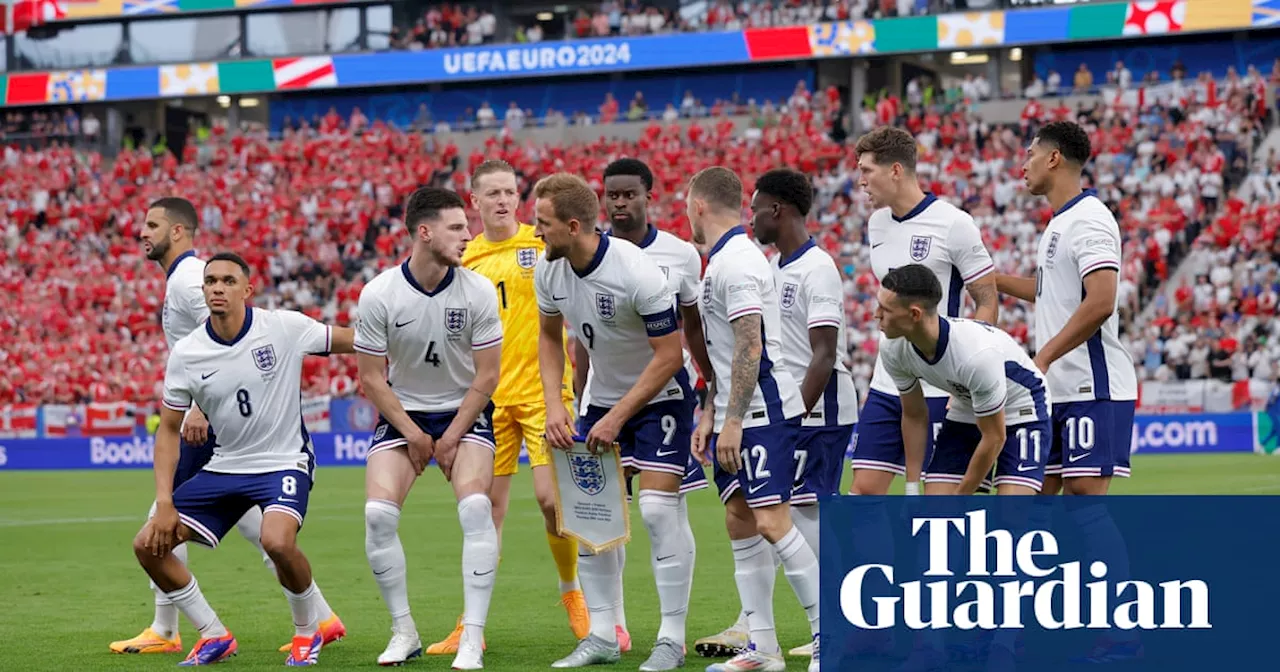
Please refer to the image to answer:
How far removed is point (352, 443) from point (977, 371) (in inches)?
916

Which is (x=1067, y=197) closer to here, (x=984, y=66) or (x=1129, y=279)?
(x=1129, y=279)

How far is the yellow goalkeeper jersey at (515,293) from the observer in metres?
9.76

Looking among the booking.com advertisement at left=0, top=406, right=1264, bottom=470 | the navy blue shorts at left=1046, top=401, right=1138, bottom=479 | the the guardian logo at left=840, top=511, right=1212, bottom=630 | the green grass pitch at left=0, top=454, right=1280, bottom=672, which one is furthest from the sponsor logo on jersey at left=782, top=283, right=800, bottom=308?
the booking.com advertisement at left=0, top=406, right=1264, bottom=470

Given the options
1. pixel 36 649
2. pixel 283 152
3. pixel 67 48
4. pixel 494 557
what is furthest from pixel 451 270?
pixel 67 48

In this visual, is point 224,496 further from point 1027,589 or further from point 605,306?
point 1027,589

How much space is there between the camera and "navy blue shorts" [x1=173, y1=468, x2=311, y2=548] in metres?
8.39

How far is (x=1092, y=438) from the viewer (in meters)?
7.91

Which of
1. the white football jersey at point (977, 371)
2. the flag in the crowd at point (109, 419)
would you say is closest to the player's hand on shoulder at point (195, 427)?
the white football jersey at point (977, 371)

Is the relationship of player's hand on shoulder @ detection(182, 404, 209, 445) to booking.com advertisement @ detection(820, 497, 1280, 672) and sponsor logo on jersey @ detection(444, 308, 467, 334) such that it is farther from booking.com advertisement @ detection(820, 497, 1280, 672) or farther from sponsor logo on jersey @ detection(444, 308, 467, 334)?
booking.com advertisement @ detection(820, 497, 1280, 672)

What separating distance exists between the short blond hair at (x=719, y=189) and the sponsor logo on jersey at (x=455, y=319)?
4.71ft

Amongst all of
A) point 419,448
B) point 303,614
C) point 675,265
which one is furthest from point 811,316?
point 303,614

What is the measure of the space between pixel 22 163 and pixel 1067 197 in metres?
42.5

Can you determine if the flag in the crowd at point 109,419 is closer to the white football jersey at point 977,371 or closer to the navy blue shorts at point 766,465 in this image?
the navy blue shorts at point 766,465

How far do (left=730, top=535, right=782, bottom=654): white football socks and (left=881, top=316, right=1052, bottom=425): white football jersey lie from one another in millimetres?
1079
